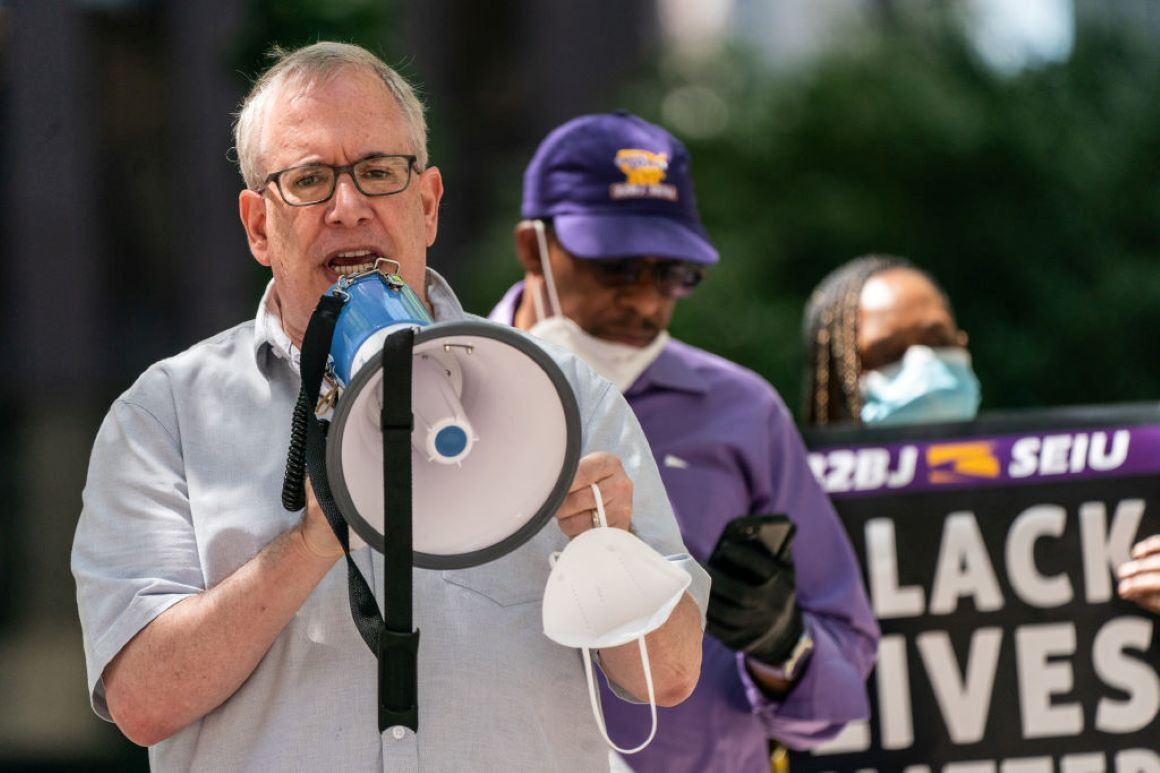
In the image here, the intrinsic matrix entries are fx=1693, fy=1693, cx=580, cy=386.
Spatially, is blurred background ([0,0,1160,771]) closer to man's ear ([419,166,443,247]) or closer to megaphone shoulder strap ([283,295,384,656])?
man's ear ([419,166,443,247])

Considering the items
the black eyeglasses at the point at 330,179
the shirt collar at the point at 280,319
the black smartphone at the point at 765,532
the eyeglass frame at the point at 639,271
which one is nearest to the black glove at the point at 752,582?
the black smartphone at the point at 765,532

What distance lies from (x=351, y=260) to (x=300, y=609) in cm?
50

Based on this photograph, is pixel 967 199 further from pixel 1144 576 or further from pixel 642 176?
pixel 642 176

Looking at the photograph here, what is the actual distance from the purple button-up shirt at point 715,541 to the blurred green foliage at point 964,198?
5.75 metres

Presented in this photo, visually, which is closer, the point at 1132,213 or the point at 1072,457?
the point at 1072,457

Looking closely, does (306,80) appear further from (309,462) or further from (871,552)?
(871,552)

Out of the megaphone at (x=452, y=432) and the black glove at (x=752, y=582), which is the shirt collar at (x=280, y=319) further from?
the black glove at (x=752, y=582)

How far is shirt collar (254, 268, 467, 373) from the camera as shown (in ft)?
8.16

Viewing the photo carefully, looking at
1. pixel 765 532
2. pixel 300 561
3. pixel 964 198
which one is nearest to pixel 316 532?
pixel 300 561

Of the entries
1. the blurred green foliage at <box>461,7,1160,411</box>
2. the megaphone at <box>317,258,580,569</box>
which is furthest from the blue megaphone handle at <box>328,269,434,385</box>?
the blurred green foliage at <box>461,7,1160,411</box>

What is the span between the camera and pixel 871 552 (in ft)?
12.9

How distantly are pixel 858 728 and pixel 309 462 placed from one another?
82.4 inches

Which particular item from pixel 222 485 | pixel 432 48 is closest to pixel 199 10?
pixel 432 48

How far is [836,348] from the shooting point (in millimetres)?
4383
